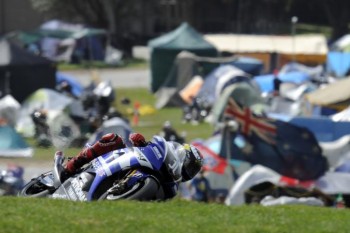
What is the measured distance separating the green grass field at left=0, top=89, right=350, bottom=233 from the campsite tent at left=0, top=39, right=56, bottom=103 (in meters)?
26.4

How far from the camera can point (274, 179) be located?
16000 mm

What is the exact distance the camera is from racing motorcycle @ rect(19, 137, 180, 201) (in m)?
8.57

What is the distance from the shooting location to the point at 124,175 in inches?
338

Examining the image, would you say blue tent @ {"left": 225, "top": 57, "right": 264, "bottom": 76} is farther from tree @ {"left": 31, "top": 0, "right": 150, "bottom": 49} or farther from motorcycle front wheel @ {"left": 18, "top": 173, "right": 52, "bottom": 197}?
motorcycle front wheel @ {"left": 18, "top": 173, "right": 52, "bottom": 197}

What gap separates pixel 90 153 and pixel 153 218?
159cm

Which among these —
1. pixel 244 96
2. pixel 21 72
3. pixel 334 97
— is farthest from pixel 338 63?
pixel 334 97

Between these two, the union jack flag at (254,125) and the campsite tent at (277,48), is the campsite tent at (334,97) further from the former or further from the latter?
the campsite tent at (277,48)

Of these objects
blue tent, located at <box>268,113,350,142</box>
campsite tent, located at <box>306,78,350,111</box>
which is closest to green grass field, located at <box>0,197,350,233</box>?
blue tent, located at <box>268,113,350,142</box>

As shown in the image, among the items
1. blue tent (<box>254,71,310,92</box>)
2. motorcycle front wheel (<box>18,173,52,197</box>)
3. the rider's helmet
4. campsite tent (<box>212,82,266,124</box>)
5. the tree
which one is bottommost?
the tree

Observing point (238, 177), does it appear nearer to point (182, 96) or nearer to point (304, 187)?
point (304, 187)

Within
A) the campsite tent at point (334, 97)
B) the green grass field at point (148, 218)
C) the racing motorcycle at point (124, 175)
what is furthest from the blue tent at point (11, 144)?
the green grass field at point (148, 218)

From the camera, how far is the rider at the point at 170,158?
28.7ft

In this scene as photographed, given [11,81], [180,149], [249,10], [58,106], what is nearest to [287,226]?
[180,149]

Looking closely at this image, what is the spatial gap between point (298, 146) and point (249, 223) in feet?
29.7
